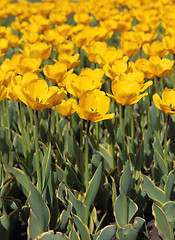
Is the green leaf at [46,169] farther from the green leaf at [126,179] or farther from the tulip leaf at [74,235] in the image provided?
the green leaf at [126,179]

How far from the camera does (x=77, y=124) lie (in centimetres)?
313

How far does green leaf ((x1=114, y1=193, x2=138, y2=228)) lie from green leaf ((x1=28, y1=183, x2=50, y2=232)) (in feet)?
1.40

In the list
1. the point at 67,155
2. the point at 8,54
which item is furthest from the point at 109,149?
the point at 8,54

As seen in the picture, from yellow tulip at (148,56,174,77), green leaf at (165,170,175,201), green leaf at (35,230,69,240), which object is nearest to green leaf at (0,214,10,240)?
green leaf at (35,230,69,240)

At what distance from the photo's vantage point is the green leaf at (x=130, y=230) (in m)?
2.21

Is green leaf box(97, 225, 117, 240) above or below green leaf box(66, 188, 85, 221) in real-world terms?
below

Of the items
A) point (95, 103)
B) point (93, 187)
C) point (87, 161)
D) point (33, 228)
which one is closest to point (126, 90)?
point (95, 103)

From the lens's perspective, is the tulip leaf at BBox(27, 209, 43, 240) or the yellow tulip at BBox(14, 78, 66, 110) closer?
the yellow tulip at BBox(14, 78, 66, 110)

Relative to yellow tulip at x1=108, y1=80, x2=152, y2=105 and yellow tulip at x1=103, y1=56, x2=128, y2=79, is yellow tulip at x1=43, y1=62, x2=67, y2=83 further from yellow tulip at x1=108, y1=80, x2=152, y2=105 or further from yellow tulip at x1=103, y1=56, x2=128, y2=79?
yellow tulip at x1=108, y1=80, x2=152, y2=105

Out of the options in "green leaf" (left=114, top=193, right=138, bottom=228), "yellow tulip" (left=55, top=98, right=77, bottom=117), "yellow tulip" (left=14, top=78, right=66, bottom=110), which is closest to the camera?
"yellow tulip" (left=14, top=78, right=66, bottom=110)

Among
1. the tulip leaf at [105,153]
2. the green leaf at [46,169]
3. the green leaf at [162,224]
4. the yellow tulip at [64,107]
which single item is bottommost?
the green leaf at [162,224]

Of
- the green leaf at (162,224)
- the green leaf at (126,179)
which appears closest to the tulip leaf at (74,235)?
the green leaf at (126,179)

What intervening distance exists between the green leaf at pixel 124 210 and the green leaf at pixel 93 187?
0.52 feet

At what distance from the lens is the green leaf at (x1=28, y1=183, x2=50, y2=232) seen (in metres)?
2.05
